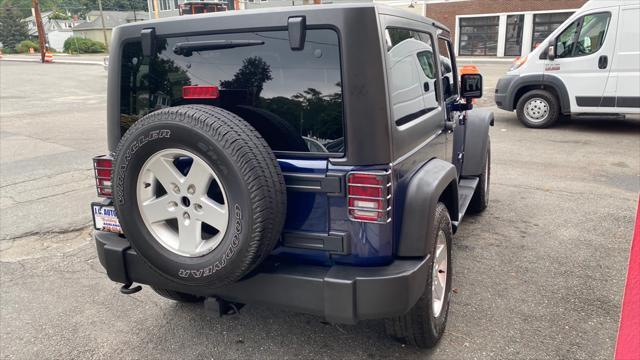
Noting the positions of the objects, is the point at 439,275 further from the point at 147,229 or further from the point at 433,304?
the point at 147,229

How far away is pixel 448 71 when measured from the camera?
4250 mm

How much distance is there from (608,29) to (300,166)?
8.67m

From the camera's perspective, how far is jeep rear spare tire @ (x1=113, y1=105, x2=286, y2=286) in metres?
2.23

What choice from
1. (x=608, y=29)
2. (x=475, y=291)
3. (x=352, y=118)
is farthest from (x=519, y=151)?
(x=352, y=118)

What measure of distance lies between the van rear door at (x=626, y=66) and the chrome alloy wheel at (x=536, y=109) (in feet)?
3.84

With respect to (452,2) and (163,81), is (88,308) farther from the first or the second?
(452,2)

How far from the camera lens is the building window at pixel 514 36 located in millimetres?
35500

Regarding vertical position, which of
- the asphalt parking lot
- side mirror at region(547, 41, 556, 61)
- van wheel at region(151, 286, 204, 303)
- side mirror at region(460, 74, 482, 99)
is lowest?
the asphalt parking lot

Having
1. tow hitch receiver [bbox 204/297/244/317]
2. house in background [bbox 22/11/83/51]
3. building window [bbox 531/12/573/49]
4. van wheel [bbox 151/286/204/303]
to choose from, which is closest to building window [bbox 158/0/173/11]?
house in background [bbox 22/11/83/51]

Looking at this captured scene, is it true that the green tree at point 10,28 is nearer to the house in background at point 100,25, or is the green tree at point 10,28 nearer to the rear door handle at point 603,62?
the house in background at point 100,25

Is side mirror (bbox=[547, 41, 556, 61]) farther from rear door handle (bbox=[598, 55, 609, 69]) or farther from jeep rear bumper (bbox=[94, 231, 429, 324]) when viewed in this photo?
jeep rear bumper (bbox=[94, 231, 429, 324])

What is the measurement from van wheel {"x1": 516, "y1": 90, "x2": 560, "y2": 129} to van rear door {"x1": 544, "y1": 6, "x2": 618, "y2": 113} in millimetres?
407

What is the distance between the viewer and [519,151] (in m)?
8.29

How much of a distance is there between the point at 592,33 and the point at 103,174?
9073mm
